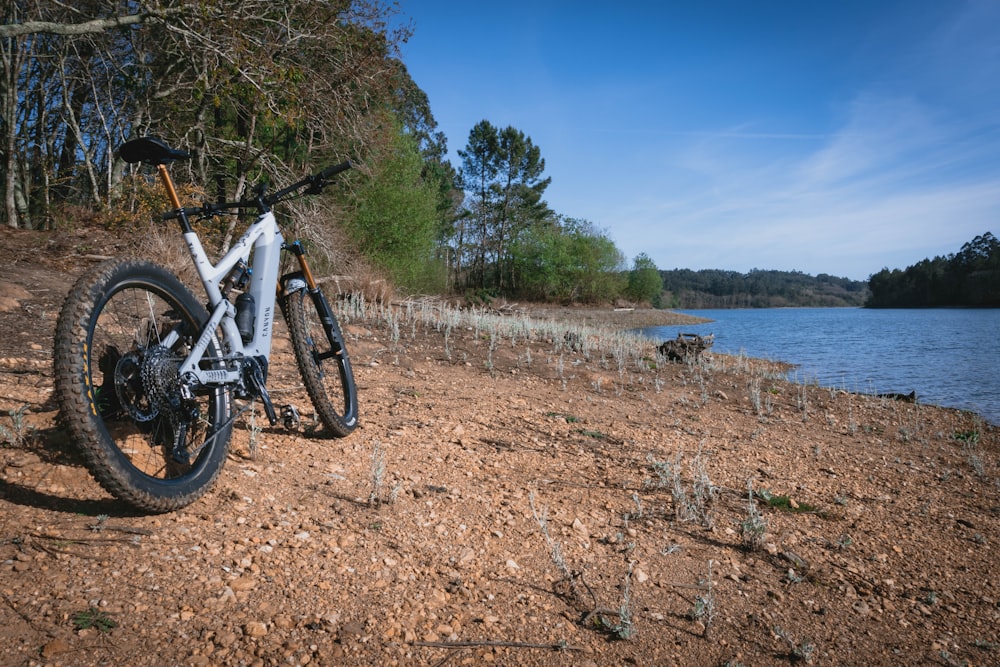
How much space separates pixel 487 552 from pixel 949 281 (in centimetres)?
9532

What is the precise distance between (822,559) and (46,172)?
621 inches

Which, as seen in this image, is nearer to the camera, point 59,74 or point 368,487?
point 368,487

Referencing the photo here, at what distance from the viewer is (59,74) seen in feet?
43.2

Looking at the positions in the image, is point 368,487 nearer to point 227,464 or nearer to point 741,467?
point 227,464

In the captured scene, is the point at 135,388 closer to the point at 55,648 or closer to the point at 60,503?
the point at 60,503

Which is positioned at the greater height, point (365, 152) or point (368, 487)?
point (365, 152)

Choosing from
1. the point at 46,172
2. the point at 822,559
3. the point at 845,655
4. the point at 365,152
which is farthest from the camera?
the point at 365,152

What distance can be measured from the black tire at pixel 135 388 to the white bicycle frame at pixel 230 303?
94 millimetres

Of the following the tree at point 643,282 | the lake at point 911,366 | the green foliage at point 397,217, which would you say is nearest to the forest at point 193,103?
the green foliage at point 397,217

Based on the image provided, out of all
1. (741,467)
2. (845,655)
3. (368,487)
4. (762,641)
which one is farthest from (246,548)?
(741,467)

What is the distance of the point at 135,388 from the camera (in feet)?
8.04

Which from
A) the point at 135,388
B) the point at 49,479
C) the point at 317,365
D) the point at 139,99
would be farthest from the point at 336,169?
the point at 139,99

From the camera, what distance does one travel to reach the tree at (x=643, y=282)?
7088cm

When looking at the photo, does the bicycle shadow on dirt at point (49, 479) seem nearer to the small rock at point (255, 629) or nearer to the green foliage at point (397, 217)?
the small rock at point (255, 629)
